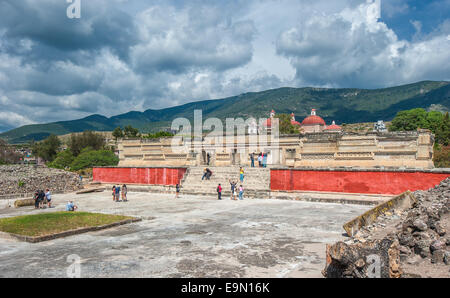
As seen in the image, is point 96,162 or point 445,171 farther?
point 96,162

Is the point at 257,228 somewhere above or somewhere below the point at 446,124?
below

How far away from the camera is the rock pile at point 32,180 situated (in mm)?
22873

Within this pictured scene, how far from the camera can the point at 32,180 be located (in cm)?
2408

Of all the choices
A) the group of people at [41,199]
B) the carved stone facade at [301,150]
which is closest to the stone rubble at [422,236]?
the carved stone facade at [301,150]

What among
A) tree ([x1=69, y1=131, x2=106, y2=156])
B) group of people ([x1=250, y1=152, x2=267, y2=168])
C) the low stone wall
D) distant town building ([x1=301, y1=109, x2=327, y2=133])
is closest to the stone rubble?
the low stone wall

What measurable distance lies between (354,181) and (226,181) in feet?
28.8

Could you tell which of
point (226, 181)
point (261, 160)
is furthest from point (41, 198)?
point (261, 160)

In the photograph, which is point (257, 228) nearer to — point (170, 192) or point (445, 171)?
point (445, 171)

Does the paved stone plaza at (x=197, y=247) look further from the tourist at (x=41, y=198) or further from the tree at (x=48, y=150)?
the tree at (x=48, y=150)

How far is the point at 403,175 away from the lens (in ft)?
56.4

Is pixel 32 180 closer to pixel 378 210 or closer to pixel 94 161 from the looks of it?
pixel 94 161

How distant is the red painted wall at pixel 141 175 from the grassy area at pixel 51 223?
35.6ft
